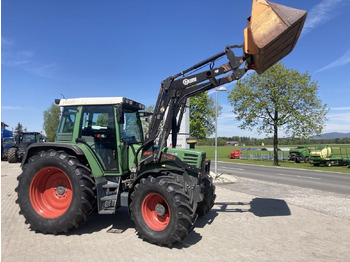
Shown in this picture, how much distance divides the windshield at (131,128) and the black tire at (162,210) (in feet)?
4.01

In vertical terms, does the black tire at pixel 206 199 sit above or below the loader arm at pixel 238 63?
below

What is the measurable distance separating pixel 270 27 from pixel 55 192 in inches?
209

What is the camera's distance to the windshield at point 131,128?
557 cm

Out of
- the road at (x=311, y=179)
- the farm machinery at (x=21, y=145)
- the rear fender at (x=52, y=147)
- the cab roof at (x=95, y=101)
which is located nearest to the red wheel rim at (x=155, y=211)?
the rear fender at (x=52, y=147)

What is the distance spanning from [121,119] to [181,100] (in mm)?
1316

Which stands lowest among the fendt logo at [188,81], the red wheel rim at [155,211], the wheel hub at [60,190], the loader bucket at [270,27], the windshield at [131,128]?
the red wheel rim at [155,211]

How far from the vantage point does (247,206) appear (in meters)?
7.47

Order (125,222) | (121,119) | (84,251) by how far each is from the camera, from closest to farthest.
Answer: (84,251) → (121,119) → (125,222)

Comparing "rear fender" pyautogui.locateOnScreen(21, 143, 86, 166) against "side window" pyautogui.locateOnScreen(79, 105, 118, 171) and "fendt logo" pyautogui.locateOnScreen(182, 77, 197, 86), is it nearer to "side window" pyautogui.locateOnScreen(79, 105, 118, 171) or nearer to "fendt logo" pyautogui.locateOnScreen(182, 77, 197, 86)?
"side window" pyautogui.locateOnScreen(79, 105, 118, 171)

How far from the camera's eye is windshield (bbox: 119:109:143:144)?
18.3 feet

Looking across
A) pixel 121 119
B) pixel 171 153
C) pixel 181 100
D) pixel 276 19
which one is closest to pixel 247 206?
pixel 171 153

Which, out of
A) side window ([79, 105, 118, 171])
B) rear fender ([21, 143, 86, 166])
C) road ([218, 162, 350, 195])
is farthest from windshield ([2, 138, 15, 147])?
side window ([79, 105, 118, 171])

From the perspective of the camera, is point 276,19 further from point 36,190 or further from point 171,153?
point 36,190

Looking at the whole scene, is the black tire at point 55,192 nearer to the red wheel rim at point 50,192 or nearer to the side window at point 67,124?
the red wheel rim at point 50,192
